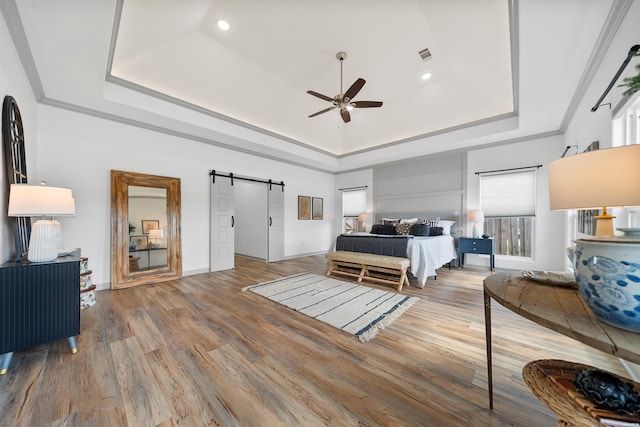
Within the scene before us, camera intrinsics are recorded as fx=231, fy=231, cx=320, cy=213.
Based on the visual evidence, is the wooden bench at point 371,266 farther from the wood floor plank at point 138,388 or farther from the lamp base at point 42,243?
the lamp base at point 42,243

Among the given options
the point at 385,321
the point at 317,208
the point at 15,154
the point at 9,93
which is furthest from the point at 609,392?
the point at 317,208

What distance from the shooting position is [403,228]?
5.13 m

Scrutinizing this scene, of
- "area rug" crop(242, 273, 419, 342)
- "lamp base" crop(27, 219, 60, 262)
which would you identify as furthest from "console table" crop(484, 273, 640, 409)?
"lamp base" crop(27, 219, 60, 262)

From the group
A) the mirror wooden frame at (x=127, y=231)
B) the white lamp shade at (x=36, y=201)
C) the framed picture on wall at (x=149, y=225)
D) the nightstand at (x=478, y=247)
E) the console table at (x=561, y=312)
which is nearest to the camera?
the console table at (x=561, y=312)

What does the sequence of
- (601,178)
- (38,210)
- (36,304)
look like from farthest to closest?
(38,210)
(36,304)
(601,178)

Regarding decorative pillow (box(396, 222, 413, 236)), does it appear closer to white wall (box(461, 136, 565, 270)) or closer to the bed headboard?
the bed headboard

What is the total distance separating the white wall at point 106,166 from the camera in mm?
3241

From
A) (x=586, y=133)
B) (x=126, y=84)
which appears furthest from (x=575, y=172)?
(x=126, y=84)

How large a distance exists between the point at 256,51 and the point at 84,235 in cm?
367

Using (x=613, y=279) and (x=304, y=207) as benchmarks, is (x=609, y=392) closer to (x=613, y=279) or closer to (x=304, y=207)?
(x=613, y=279)

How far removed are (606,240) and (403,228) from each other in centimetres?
444

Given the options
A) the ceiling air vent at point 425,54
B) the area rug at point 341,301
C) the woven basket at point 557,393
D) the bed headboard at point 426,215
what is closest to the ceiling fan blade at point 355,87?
the ceiling air vent at point 425,54

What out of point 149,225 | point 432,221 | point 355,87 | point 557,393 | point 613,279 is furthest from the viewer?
point 432,221

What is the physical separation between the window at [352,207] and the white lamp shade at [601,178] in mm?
5778
